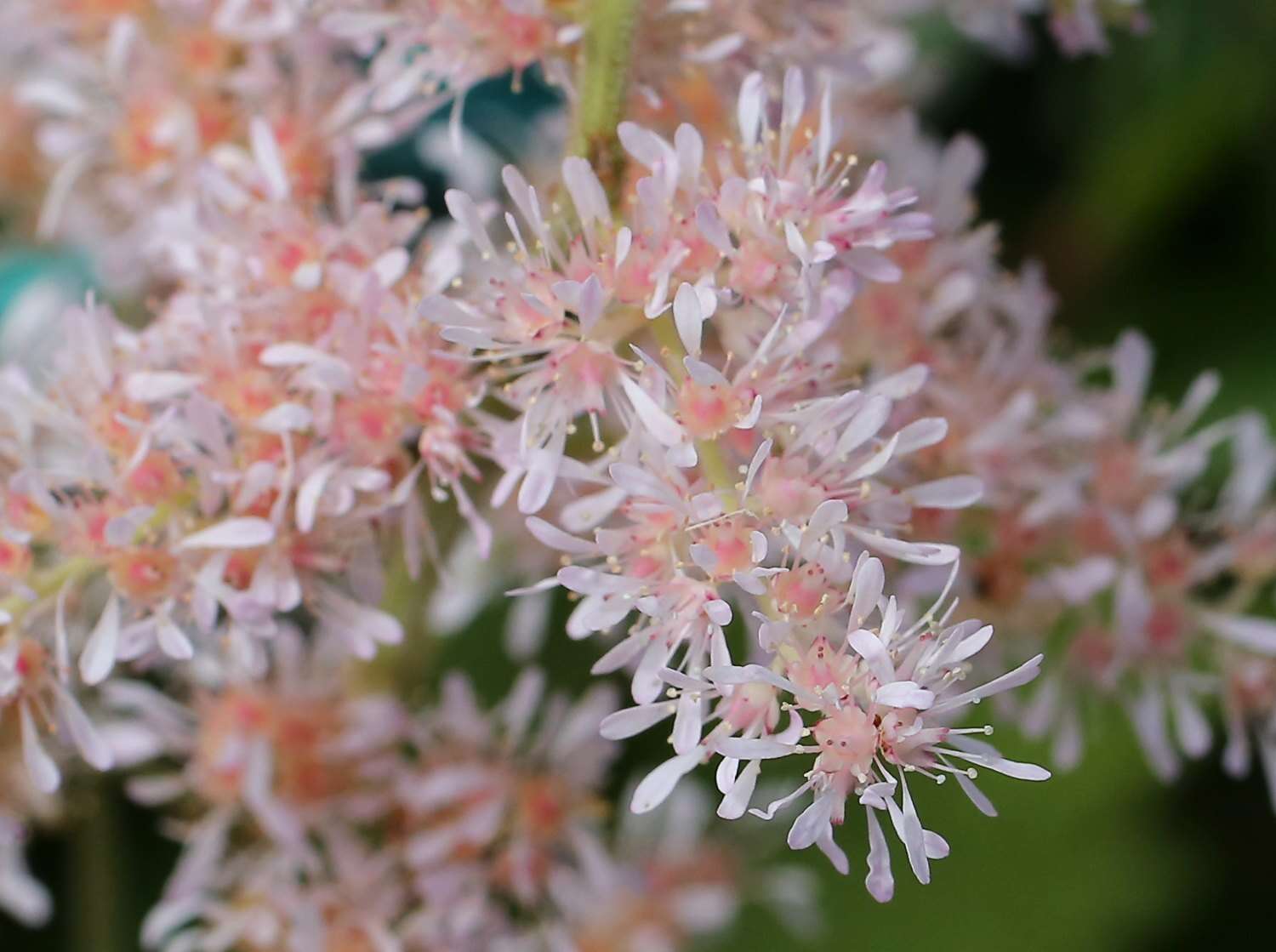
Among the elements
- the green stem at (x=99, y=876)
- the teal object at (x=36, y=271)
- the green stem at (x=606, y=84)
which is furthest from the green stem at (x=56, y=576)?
the teal object at (x=36, y=271)

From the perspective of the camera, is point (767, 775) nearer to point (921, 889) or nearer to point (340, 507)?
point (921, 889)

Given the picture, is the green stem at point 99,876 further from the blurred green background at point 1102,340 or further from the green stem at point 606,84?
the green stem at point 606,84

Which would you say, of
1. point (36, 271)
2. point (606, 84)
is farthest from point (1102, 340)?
point (36, 271)

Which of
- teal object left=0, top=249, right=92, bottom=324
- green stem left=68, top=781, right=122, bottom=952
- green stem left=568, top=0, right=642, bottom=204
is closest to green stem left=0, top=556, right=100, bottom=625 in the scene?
green stem left=568, top=0, right=642, bottom=204

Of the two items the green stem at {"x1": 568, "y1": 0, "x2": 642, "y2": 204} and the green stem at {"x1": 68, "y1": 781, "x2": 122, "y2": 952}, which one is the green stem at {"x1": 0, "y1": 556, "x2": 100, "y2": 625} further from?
the green stem at {"x1": 68, "y1": 781, "x2": 122, "y2": 952}

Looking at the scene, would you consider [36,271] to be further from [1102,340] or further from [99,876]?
[1102,340]
